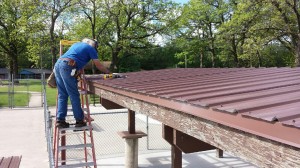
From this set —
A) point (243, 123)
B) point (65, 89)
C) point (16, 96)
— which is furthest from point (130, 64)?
point (243, 123)

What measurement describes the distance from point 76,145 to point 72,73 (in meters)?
1.29

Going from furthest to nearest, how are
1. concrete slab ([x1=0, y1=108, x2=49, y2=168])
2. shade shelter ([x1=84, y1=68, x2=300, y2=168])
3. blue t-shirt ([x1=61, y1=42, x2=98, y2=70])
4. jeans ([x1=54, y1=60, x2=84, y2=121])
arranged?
1. concrete slab ([x1=0, y1=108, x2=49, y2=168])
2. blue t-shirt ([x1=61, y1=42, x2=98, y2=70])
3. jeans ([x1=54, y1=60, x2=84, y2=121])
4. shade shelter ([x1=84, y1=68, x2=300, y2=168])

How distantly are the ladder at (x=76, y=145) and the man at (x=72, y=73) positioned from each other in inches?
9.3

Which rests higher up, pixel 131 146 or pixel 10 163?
pixel 10 163

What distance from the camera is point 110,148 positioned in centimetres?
1158

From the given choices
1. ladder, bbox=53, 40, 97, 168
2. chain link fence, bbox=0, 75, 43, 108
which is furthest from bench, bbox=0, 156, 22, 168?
chain link fence, bbox=0, 75, 43, 108

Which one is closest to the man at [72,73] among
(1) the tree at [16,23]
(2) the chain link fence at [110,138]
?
(2) the chain link fence at [110,138]

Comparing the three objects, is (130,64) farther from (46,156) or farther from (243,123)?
(243,123)

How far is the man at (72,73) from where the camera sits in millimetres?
5352

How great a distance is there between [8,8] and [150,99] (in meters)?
46.4

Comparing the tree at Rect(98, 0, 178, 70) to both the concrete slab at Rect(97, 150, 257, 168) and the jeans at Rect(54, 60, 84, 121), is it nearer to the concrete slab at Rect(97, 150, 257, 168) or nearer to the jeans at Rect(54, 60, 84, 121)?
the concrete slab at Rect(97, 150, 257, 168)

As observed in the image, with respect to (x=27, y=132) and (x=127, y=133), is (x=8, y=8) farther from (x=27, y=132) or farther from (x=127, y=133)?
(x=127, y=133)

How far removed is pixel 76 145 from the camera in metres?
5.55

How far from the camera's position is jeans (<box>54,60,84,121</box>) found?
5340 millimetres
